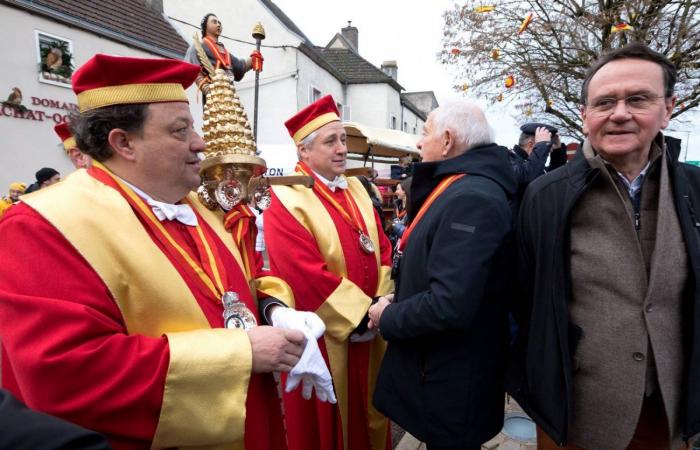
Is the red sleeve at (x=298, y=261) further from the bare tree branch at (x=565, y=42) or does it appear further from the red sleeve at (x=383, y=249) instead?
the bare tree branch at (x=565, y=42)

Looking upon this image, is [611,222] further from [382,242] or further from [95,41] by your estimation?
[95,41]

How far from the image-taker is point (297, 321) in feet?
5.49

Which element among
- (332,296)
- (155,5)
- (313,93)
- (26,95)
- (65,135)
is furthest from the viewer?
(313,93)

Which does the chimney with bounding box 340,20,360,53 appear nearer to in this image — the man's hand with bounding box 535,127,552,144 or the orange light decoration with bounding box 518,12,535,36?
the orange light decoration with bounding box 518,12,535,36

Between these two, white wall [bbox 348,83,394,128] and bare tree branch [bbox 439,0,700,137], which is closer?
bare tree branch [bbox 439,0,700,137]

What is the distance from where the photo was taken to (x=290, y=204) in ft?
9.07

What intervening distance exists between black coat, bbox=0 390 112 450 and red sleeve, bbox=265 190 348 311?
1.96 meters

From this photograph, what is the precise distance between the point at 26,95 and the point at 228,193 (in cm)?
903

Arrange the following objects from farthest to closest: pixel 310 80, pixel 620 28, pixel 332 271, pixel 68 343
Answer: pixel 310 80, pixel 620 28, pixel 332 271, pixel 68 343

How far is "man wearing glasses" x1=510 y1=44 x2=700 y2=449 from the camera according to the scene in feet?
5.16

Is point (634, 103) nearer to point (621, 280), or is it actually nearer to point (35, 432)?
point (621, 280)

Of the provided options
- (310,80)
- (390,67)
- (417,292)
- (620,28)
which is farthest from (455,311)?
(390,67)

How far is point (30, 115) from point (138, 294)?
362 inches

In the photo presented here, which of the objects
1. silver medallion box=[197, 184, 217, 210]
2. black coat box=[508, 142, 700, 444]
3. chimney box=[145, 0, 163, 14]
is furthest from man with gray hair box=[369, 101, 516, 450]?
chimney box=[145, 0, 163, 14]
